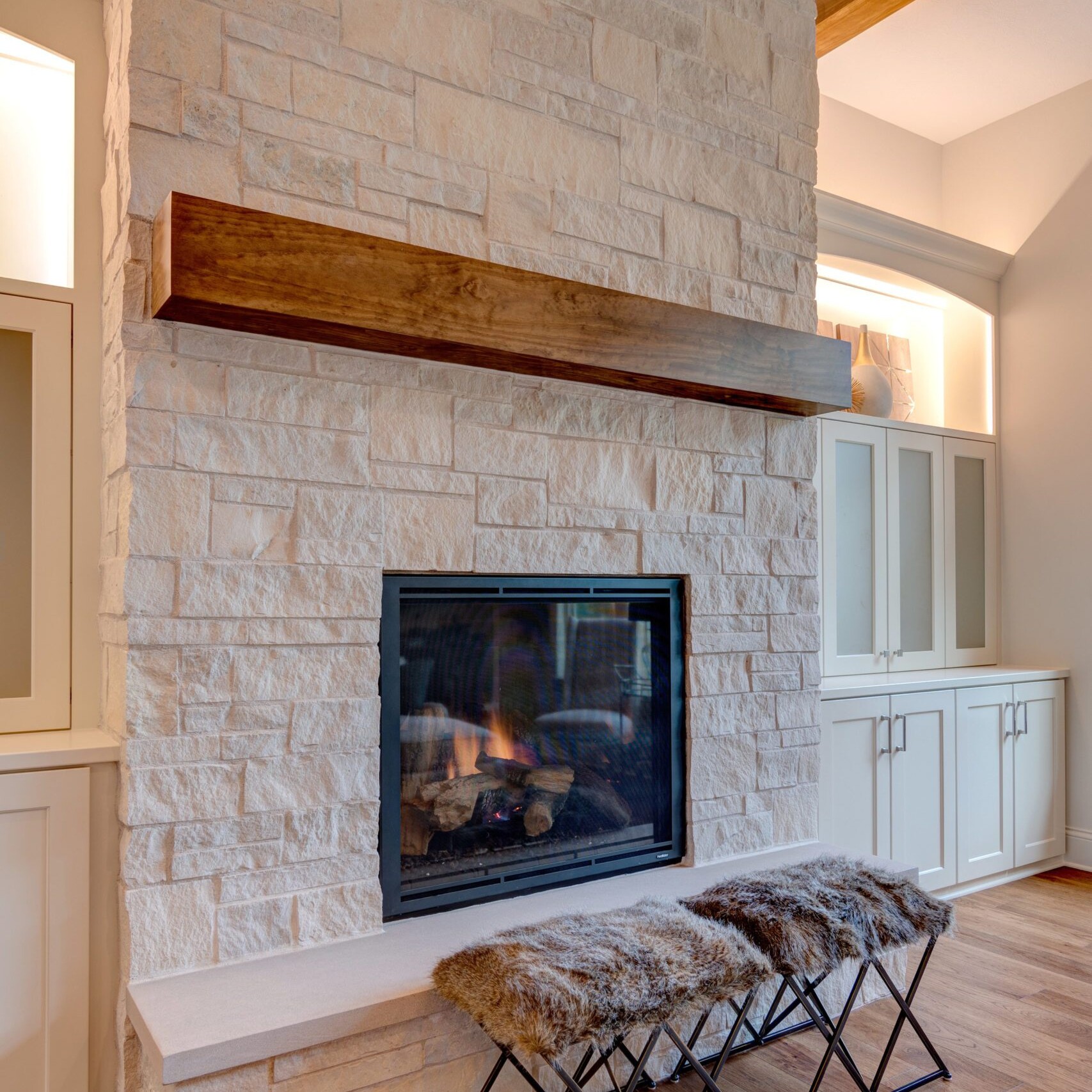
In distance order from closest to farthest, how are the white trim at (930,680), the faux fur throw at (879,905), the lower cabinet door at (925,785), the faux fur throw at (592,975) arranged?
the faux fur throw at (592,975), the faux fur throw at (879,905), the white trim at (930,680), the lower cabinet door at (925,785)

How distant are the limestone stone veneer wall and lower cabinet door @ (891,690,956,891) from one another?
2.37 feet

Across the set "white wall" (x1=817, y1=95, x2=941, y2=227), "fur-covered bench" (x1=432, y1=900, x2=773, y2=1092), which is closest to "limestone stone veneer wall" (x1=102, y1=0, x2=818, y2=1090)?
"fur-covered bench" (x1=432, y1=900, x2=773, y2=1092)

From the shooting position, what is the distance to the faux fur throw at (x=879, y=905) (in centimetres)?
182

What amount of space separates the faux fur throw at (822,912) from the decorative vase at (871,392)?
6.51ft

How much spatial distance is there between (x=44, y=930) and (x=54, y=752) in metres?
0.31

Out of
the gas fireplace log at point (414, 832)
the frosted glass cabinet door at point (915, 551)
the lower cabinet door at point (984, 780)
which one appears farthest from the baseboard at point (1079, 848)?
the gas fireplace log at point (414, 832)

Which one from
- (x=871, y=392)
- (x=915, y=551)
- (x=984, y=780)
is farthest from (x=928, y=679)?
(x=871, y=392)

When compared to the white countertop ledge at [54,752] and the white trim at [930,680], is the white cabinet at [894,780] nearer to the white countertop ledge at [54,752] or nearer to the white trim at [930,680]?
the white trim at [930,680]

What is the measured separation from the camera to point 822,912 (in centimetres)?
179

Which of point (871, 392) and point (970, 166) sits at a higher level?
point (970, 166)

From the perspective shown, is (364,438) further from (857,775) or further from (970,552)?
(970,552)

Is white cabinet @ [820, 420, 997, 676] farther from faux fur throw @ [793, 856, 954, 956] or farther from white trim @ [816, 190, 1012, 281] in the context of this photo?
faux fur throw @ [793, 856, 954, 956]

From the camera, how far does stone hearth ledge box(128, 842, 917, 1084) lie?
57.4 inches

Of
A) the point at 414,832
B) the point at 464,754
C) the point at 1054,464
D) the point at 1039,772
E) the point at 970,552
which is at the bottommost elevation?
the point at 1039,772
